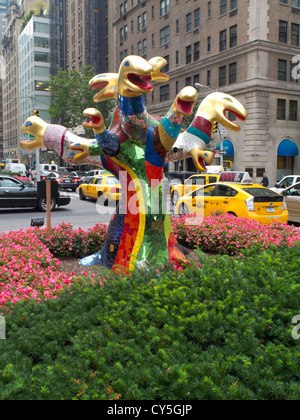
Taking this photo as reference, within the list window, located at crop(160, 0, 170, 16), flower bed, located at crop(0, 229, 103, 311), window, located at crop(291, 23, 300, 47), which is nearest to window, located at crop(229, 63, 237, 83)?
window, located at crop(291, 23, 300, 47)

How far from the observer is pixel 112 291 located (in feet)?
12.1

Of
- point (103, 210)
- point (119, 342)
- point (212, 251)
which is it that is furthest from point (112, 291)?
point (103, 210)

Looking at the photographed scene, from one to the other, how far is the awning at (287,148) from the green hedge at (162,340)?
3190 centimetres

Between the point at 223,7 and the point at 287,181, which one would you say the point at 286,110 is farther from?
the point at 287,181

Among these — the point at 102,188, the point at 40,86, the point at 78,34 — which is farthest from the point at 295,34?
the point at 40,86

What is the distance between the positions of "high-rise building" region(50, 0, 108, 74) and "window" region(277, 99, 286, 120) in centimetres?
3164

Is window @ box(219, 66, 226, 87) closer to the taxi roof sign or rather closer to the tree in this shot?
the tree

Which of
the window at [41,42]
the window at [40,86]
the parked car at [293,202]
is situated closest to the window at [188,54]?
the parked car at [293,202]

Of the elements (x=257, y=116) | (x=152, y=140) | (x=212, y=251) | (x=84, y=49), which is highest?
(x=84, y=49)

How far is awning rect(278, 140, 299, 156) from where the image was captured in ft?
111

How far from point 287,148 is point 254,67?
23.7ft

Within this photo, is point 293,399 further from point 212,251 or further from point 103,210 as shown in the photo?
point 103,210

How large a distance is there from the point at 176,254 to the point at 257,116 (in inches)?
1118

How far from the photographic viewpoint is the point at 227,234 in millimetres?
8109
